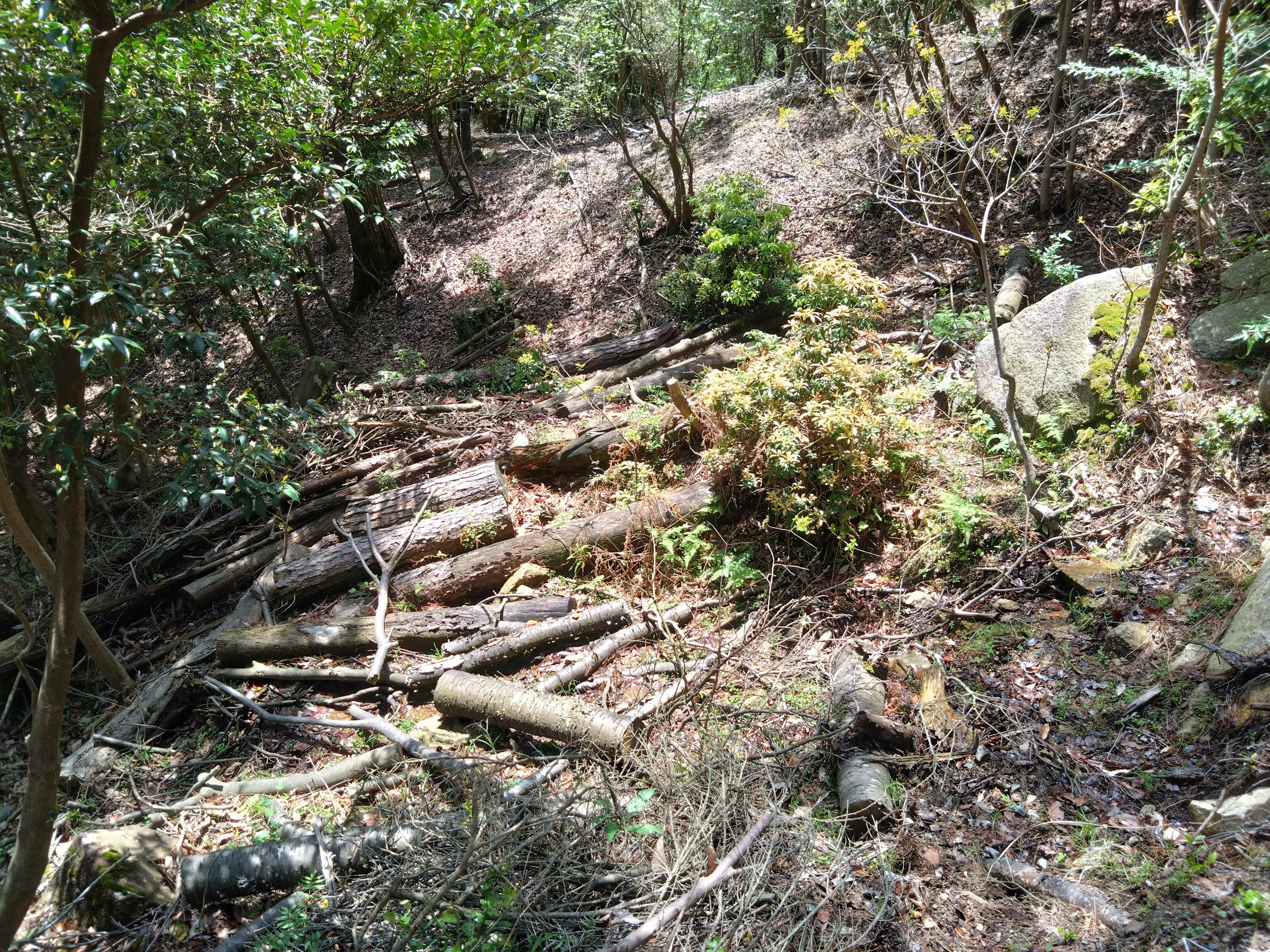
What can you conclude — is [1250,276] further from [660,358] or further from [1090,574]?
[660,358]

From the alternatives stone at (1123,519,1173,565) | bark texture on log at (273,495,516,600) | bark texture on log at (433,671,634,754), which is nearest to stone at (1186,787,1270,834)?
stone at (1123,519,1173,565)

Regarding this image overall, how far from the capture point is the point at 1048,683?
414 cm

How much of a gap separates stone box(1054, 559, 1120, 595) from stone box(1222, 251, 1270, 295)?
2.65 m

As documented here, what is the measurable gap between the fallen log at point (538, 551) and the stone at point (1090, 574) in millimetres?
2752

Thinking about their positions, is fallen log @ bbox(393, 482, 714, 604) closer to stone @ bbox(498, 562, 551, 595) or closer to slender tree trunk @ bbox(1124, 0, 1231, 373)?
stone @ bbox(498, 562, 551, 595)

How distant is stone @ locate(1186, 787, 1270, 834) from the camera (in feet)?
9.80

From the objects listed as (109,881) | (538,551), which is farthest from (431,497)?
(109,881)

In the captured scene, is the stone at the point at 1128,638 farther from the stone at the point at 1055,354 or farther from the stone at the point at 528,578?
the stone at the point at 528,578

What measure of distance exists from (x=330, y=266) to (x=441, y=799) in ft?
45.2

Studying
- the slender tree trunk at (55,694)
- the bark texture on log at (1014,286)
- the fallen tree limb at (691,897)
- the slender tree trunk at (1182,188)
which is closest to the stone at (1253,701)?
the fallen tree limb at (691,897)

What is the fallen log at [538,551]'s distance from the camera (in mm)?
6227

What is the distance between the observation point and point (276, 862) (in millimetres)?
3666

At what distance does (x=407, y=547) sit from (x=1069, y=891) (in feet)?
17.9

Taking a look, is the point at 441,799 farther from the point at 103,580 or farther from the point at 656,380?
the point at 656,380
